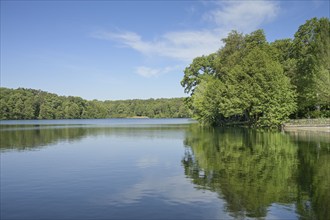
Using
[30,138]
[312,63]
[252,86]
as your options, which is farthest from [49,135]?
[312,63]

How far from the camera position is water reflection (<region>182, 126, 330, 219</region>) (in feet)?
49.3

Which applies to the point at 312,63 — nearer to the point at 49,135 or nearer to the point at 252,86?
the point at 252,86

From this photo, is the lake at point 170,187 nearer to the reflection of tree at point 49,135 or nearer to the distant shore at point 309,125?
the reflection of tree at point 49,135

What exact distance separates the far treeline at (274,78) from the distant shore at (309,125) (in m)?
2.05

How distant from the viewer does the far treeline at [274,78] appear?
66000 mm

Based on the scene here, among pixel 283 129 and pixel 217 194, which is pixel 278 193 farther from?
pixel 283 129

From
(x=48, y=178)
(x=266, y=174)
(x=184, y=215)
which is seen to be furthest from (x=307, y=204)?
(x=48, y=178)

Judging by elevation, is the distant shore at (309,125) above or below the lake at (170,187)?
above

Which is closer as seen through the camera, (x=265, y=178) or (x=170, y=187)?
(x=170, y=187)

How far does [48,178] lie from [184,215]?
41.0 feet

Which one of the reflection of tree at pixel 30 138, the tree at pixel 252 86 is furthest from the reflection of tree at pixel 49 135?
the tree at pixel 252 86

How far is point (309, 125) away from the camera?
2591 inches

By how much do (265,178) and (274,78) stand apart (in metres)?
53.1

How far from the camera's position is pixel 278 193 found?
682 inches
